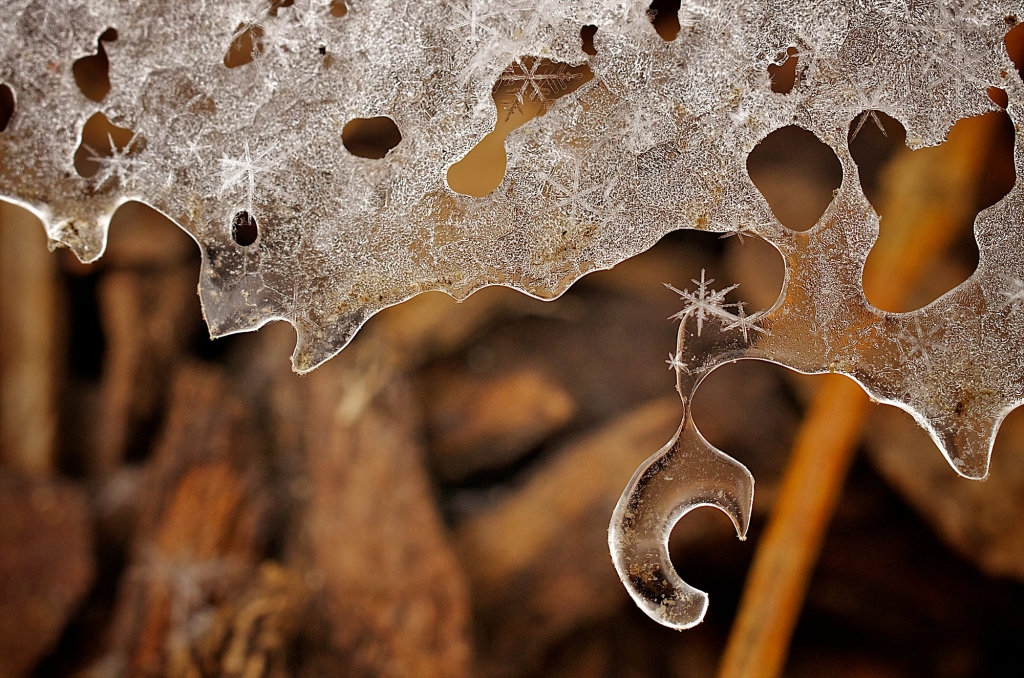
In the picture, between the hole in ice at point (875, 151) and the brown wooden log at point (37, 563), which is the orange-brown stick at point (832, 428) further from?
the brown wooden log at point (37, 563)

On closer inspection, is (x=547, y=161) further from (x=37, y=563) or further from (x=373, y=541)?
(x=37, y=563)

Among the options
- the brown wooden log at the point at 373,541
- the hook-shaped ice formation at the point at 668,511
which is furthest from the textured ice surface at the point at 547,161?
the brown wooden log at the point at 373,541

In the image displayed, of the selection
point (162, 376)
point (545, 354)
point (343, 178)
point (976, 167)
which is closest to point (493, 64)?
point (343, 178)

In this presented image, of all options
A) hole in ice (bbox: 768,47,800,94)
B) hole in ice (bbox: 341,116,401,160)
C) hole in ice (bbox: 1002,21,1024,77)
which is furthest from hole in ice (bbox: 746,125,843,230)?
hole in ice (bbox: 768,47,800,94)

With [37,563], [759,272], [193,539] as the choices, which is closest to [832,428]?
[759,272]

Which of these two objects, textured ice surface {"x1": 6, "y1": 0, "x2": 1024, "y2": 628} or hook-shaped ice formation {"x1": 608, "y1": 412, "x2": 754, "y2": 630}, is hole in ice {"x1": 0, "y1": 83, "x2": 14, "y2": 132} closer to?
textured ice surface {"x1": 6, "y1": 0, "x2": 1024, "y2": 628}

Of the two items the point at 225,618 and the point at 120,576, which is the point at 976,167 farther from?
the point at 120,576
